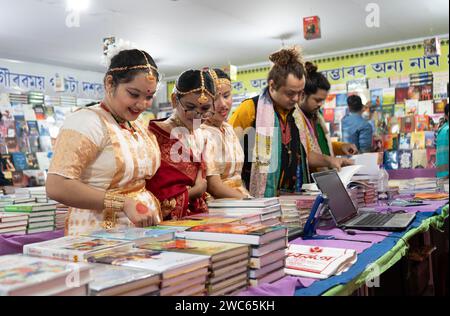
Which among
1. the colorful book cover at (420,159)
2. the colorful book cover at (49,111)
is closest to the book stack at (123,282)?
the colorful book cover at (420,159)

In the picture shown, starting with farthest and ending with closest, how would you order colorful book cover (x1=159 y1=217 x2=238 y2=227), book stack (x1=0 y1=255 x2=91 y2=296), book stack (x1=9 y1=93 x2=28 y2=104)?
book stack (x1=9 y1=93 x2=28 y2=104)
colorful book cover (x1=159 y1=217 x2=238 y2=227)
book stack (x1=0 y1=255 x2=91 y2=296)

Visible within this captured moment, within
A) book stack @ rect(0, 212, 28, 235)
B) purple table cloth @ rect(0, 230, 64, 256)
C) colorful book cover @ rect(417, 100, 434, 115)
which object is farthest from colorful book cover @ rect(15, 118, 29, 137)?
colorful book cover @ rect(417, 100, 434, 115)

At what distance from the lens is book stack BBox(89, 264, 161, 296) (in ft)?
2.53

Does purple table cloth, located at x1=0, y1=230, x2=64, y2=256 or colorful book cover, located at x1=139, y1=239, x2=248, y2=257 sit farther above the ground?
colorful book cover, located at x1=139, y1=239, x2=248, y2=257

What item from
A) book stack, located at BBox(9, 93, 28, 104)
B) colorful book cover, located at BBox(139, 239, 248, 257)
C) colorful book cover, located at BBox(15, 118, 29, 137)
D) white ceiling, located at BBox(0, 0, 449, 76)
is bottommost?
colorful book cover, located at BBox(139, 239, 248, 257)

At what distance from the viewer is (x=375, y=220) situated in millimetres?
2145

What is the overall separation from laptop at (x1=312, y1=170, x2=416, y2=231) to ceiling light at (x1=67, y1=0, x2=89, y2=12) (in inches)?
150

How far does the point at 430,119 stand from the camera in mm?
6879

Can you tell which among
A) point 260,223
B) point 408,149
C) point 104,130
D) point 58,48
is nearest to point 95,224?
point 104,130

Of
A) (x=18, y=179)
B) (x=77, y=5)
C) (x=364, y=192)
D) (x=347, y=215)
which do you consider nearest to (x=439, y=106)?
(x=364, y=192)

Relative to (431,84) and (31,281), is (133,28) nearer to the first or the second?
(431,84)

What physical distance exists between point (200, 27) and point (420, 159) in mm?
3822

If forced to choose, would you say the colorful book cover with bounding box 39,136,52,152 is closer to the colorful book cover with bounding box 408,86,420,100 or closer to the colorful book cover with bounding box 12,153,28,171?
the colorful book cover with bounding box 12,153,28,171
